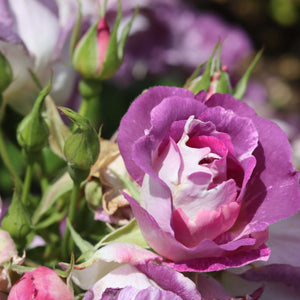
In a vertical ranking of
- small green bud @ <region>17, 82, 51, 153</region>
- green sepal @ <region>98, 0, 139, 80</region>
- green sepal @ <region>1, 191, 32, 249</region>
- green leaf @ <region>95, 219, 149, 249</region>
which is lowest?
green sepal @ <region>1, 191, 32, 249</region>

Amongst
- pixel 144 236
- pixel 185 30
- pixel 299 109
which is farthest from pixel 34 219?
pixel 299 109

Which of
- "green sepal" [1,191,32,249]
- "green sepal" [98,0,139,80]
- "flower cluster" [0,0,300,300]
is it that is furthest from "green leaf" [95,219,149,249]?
"green sepal" [98,0,139,80]

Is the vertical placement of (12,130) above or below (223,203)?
below

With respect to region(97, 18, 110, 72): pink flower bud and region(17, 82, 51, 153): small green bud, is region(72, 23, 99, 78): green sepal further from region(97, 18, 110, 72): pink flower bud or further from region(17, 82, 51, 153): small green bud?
region(17, 82, 51, 153): small green bud

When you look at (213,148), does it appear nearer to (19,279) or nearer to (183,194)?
(183,194)

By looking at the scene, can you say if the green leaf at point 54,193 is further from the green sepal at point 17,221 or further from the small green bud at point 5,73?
the small green bud at point 5,73

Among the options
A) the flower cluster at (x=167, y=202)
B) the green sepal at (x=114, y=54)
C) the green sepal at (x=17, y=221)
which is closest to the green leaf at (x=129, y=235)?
the flower cluster at (x=167, y=202)
